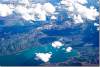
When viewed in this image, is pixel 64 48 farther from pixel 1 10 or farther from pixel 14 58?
pixel 1 10

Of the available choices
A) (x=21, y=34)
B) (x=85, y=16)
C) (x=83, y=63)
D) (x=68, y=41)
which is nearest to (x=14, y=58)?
(x=21, y=34)

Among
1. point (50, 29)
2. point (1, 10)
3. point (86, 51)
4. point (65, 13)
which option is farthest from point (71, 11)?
point (1, 10)

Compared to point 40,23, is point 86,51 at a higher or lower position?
lower

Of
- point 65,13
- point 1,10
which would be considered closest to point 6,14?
point 1,10

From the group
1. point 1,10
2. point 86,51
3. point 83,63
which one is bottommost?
point 83,63

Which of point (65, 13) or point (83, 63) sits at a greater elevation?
point (65, 13)

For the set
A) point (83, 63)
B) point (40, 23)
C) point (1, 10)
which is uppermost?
point (1, 10)

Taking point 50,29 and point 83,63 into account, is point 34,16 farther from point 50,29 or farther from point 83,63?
point 83,63

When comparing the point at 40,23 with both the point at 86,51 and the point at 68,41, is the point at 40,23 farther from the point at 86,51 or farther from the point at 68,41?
the point at 86,51
